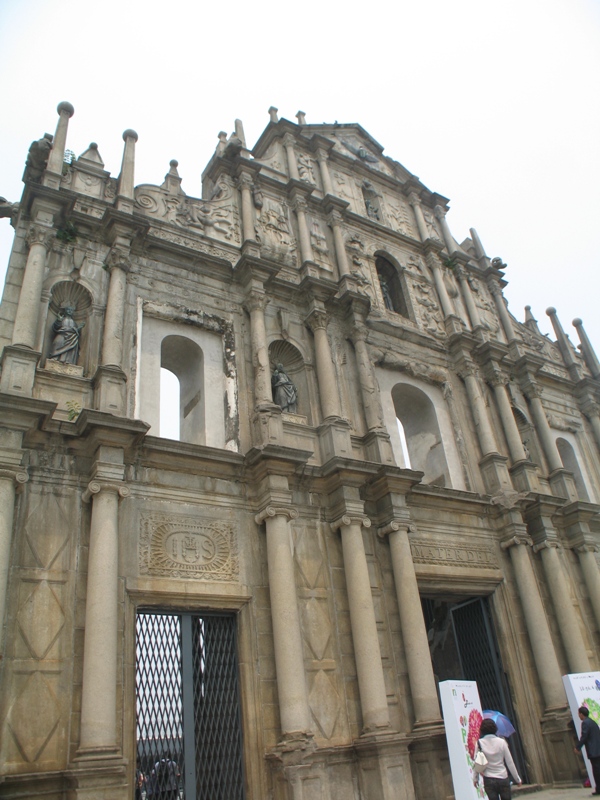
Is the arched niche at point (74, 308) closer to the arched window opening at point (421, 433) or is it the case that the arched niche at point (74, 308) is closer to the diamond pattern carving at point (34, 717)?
the diamond pattern carving at point (34, 717)

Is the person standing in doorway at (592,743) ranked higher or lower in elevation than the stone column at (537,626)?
lower

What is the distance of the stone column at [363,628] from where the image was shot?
9.46 meters

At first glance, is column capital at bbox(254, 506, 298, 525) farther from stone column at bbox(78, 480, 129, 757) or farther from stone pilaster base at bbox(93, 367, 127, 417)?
stone pilaster base at bbox(93, 367, 127, 417)

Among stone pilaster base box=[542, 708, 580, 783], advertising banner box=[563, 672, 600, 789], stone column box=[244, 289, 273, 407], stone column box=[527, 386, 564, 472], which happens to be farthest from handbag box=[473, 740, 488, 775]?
stone column box=[527, 386, 564, 472]

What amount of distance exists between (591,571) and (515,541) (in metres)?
2.39

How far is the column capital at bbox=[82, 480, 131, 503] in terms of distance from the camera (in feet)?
28.4

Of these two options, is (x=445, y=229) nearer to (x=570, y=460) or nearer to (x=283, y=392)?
(x=570, y=460)

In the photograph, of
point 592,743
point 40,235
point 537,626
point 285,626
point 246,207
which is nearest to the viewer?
point 592,743

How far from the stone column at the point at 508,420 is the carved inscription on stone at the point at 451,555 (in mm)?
2690

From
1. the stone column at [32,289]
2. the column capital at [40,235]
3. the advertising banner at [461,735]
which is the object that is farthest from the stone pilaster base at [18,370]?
the advertising banner at [461,735]

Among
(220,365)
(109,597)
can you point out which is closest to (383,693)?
(109,597)

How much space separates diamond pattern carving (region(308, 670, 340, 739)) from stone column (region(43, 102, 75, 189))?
8787 millimetres

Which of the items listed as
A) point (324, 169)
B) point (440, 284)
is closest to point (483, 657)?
point (440, 284)

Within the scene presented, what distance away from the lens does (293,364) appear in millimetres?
12953
